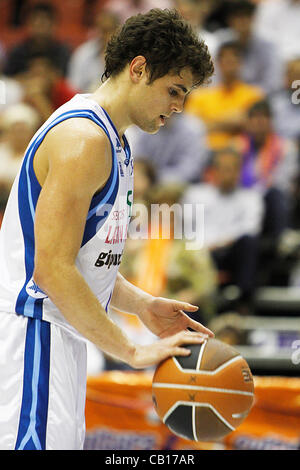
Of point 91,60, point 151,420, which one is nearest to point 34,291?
point 151,420

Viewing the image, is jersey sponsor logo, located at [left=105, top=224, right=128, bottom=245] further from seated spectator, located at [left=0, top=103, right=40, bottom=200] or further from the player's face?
seated spectator, located at [left=0, top=103, right=40, bottom=200]

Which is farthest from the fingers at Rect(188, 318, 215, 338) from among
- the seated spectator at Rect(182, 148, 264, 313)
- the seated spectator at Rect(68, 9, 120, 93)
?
the seated spectator at Rect(68, 9, 120, 93)

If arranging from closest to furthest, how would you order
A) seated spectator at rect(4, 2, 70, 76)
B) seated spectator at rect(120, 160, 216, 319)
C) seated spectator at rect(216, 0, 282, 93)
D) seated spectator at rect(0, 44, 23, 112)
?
seated spectator at rect(120, 160, 216, 319) → seated spectator at rect(216, 0, 282, 93) → seated spectator at rect(0, 44, 23, 112) → seated spectator at rect(4, 2, 70, 76)

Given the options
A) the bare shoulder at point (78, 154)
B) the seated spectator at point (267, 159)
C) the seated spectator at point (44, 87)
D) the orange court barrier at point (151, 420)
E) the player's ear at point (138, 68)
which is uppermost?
the seated spectator at point (44, 87)

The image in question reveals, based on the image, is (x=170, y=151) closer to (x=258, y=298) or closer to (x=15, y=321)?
(x=258, y=298)

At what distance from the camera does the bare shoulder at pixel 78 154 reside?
2.54m

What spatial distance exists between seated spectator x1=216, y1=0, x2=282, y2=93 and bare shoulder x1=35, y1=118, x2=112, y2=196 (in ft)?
19.7

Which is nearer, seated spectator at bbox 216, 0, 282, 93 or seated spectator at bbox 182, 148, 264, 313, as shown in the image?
seated spectator at bbox 182, 148, 264, 313

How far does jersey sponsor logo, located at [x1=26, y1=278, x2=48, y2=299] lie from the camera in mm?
2738

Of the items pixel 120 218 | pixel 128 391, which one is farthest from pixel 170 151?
pixel 120 218

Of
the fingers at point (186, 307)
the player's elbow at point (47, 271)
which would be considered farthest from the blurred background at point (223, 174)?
the player's elbow at point (47, 271)

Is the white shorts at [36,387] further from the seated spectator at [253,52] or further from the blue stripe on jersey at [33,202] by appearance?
the seated spectator at [253,52]

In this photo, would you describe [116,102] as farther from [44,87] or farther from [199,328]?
[44,87]
